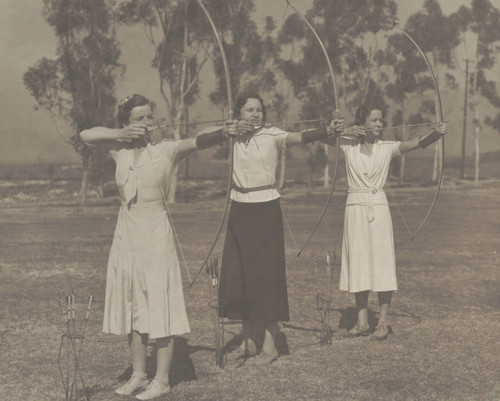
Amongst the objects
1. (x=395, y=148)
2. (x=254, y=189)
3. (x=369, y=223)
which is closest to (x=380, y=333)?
(x=369, y=223)

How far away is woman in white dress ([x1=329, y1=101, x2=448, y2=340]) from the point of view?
593cm

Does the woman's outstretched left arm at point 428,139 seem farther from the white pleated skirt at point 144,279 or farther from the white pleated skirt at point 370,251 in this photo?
the white pleated skirt at point 144,279

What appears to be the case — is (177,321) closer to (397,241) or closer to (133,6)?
(397,241)

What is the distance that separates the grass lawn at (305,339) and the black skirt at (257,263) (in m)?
0.41

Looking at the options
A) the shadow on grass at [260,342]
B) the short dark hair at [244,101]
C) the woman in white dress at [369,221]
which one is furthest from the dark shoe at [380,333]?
the short dark hair at [244,101]

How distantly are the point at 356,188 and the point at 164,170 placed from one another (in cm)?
226

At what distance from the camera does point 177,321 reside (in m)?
4.29

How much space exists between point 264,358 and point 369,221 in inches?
61.1

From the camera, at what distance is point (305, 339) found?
19.3 ft

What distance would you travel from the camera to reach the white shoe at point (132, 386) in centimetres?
438

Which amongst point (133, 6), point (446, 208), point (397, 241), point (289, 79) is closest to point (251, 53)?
point (289, 79)

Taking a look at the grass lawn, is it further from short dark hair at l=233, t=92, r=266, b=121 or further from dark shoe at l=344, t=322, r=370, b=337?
short dark hair at l=233, t=92, r=266, b=121

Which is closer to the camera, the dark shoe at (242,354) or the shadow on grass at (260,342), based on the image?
the dark shoe at (242,354)

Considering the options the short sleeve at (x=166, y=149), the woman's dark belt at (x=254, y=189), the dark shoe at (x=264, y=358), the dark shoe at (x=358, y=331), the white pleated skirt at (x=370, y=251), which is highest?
the short sleeve at (x=166, y=149)
